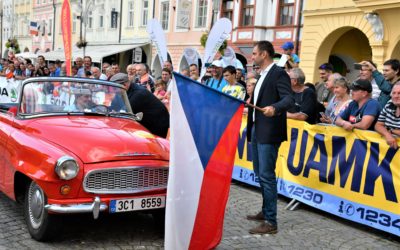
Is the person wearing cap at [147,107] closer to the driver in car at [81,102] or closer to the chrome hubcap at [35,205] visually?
the driver in car at [81,102]

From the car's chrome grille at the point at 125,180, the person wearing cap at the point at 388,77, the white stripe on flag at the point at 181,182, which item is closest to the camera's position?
the white stripe on flag at the point at 181,182

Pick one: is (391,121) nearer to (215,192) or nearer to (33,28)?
(215,192)

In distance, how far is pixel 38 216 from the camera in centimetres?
454

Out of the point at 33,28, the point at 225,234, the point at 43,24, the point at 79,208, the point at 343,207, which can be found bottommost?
the point at 225,234

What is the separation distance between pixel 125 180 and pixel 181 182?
2.69 feet

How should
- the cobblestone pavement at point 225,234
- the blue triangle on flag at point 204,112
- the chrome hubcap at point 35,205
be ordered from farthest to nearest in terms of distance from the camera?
the cobblestone pavement at point 225,234 → the chrome hubcap at point 35,205 → the blue triangle on flag at point 204,112

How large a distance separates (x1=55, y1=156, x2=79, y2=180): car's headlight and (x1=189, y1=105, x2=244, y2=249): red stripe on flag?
1.17 metres

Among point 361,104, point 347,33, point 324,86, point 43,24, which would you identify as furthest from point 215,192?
point 43,24

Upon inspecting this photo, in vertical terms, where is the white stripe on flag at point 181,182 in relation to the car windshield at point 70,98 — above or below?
below

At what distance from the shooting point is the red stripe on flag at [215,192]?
3.95 m

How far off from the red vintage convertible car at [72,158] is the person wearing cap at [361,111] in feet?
7.95

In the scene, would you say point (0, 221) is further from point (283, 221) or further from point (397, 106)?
point (397, 106)

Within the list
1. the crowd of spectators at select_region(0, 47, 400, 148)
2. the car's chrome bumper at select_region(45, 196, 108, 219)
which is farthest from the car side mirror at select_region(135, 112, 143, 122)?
the car's chrome bumper at select_region(45, 196, 108, 219)

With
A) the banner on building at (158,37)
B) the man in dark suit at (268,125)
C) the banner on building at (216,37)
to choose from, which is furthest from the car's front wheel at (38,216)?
the banner on building at (158,37)
